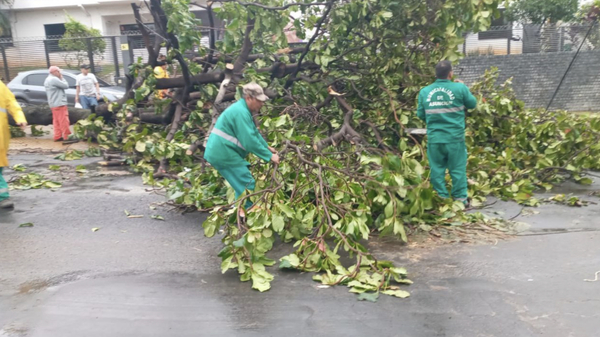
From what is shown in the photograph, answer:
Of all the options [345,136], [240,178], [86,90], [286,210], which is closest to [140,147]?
[345,136]

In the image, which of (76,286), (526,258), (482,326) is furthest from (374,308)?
(76,286)

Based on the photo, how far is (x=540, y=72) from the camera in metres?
16.3

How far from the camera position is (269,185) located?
5316 millimetres

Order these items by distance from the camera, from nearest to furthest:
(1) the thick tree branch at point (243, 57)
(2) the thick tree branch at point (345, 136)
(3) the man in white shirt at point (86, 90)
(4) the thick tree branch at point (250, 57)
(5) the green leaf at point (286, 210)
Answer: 1. (5) the green leaf at point (286, 210)
2. (2) the thick tree branch at point (345, 136)
3. (1) the thick tree branch at point (243, 57)
4. (4) the thick tree branch at point (250, 57)
5. (3) the man in white shirt at point (86, 90)

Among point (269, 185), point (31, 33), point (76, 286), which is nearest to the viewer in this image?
point (76, 286)

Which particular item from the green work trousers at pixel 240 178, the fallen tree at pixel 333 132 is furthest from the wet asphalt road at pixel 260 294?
the green work trousers at pixel 240 178

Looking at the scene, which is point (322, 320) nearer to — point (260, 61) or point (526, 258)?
point (526, 258)

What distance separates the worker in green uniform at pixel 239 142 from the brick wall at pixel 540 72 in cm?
1145

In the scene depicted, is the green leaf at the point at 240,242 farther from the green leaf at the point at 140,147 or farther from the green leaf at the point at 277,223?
the green leaf at the point at 140,147

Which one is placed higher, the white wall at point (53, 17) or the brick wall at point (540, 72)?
the white wall at point (53, 17)

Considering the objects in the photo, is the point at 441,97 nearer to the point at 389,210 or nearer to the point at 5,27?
the point at 389,210

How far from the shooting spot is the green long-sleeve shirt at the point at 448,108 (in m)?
6.13

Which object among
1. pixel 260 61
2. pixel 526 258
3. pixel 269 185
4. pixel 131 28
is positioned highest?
pixel 131 28

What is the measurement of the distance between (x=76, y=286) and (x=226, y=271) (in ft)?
4.21
